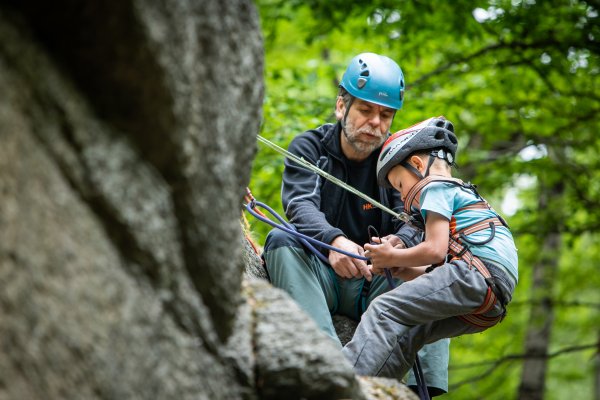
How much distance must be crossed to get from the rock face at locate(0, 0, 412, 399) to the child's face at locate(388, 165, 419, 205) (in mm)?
1865

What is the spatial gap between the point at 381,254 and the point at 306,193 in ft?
3.13

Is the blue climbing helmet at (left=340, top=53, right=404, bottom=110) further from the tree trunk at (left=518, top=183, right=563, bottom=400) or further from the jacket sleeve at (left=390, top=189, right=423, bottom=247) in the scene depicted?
the tree trunk at (left=518, top=183, right=563, bottom=400)

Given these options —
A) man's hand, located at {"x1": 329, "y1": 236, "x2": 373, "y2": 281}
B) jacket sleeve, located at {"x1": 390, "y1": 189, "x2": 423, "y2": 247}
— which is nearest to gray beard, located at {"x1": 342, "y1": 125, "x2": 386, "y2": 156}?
jacket sleeve, located at {"x1": 390, "y1": 189, "x2": 423, "y2": 247}

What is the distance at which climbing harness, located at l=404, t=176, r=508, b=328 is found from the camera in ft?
13.6

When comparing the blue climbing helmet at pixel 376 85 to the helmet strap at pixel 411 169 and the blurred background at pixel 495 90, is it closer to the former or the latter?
the helmet strap at pixel 411 169

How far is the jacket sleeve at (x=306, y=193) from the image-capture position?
4.68 meters

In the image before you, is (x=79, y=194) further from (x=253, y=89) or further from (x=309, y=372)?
(x=309, y=372)

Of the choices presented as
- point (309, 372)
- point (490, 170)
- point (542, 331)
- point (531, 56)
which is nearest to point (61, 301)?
point (309, 372)

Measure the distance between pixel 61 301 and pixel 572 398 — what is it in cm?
2573

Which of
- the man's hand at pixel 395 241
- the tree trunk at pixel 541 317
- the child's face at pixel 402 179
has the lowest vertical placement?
the tree trunk at pixel 541 317

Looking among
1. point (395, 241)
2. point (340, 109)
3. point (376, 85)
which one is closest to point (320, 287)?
point (395, 241)

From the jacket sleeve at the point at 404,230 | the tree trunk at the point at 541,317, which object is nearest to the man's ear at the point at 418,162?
the jacket sleeve at the point at 404,230

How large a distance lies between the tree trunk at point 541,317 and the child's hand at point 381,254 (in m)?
7.75

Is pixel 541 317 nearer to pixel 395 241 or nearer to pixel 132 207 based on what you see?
pixel 395 241
